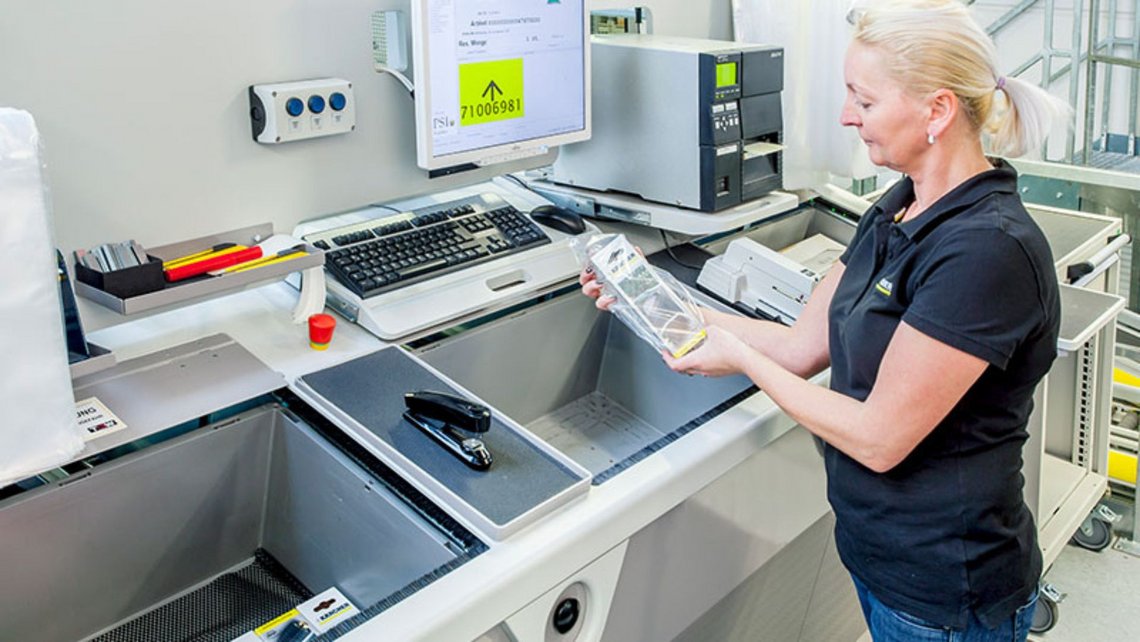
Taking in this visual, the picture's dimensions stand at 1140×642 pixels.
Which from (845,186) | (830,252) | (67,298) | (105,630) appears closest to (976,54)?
(830,252)

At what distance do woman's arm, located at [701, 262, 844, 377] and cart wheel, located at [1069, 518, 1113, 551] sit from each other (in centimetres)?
163

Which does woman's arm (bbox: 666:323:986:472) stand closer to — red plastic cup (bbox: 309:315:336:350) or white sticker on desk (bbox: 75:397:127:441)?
red plastic cup (bbox: 309:315:336:350)

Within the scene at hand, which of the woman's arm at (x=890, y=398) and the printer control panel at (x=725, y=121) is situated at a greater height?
the printer control panel at (x=725, y=121)

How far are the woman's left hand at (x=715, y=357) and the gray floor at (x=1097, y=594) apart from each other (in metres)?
1.49

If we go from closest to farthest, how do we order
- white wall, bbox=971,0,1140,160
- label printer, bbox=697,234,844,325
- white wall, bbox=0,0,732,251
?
white wall, bbox=0,0,732,251 → label printer, bbox=697,234,844,325 → white wall, bbox=971,0,1140,160

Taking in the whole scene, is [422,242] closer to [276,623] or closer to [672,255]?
[672,255]

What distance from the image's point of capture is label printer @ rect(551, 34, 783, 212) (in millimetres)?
1862

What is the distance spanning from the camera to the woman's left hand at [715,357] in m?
1.41

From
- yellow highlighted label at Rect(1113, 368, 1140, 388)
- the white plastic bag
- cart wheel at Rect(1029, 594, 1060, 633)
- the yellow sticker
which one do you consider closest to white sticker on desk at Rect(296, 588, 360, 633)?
Answer: the white plastic bag

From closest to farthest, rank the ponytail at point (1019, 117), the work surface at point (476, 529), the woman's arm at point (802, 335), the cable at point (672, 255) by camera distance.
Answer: the work surface at point (476, 529), the ponytail at point (1019, 117), the woman's arm at point (802, 335), the cable at point (672, 255)

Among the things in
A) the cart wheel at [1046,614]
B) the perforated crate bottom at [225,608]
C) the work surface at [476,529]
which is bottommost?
the cart wheel at [1046,614]

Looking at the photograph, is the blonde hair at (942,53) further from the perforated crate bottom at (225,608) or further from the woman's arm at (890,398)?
the perforated crate bottom at (225,608)

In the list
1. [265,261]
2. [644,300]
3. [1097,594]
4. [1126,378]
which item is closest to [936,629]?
[644,300]

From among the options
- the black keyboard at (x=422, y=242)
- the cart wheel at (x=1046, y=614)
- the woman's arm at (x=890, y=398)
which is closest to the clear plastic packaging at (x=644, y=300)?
the woman's arm at (x=890, y=398)
